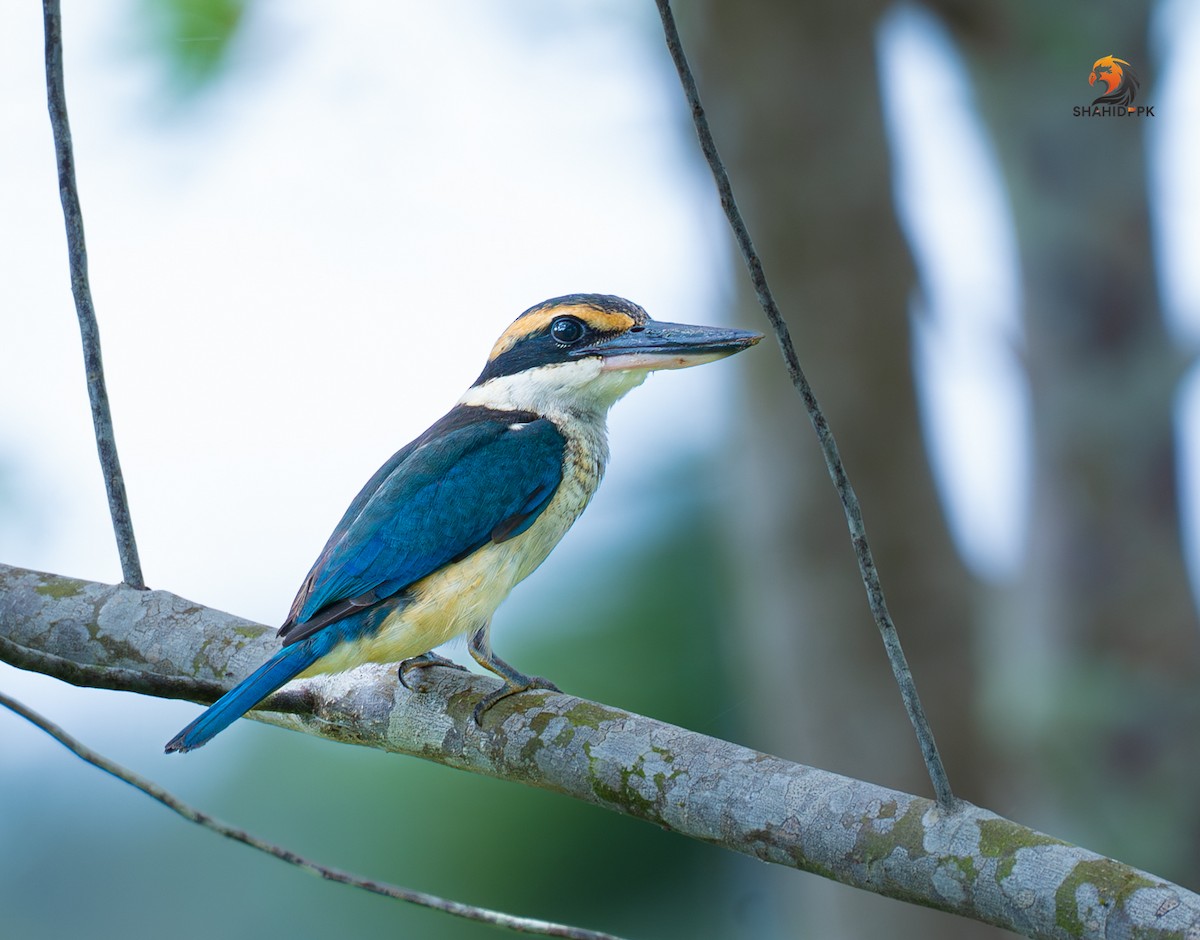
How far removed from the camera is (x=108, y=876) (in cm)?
584

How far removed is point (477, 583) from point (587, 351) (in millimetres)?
685

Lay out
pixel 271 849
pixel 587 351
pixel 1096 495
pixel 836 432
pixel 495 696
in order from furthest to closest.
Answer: pixel 836 432 → pixel 1096 495 → pixel 587 351 → pixel 495 696 → pixel 271 849

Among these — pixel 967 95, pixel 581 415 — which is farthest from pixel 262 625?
pixel 967 95

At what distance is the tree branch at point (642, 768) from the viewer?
1586 millimetres

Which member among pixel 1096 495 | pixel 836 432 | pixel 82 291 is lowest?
pixel 1096 495

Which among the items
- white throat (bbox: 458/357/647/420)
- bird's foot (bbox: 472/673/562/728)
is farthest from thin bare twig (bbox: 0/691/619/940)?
white throat (bbox: 458/357/647/420)

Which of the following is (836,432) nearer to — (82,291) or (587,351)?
(587,351)

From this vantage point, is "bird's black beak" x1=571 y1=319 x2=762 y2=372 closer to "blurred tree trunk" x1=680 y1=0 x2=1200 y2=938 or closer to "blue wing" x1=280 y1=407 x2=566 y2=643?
"blue wing" x1=280 y1=407 x2=566 y2=643

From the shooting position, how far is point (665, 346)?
9.68ft

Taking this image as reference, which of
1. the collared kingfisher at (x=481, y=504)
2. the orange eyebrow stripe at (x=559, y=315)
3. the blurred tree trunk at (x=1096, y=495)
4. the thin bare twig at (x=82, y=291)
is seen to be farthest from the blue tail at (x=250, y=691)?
the blurred tree trunk at (x=1096, y=495)

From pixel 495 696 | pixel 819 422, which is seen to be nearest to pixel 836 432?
pixel 495 696

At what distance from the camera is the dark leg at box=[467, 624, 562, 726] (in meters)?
2.27

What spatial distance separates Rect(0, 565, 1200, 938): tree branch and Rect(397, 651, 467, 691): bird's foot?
0.03 metres

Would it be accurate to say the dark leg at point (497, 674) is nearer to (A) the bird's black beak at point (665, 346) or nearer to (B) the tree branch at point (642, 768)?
(B) the tree branch at point (642, 768)
